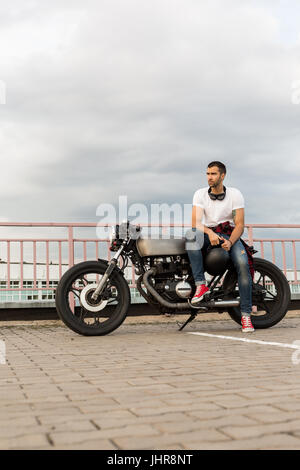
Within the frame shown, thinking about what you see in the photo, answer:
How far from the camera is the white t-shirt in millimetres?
6566

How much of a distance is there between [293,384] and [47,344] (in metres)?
3.10

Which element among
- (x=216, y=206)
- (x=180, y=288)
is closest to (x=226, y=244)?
(x=216, y=206)

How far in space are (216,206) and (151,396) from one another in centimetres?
389

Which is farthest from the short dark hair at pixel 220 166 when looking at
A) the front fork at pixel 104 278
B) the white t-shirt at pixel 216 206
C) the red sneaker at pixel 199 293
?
the front fork at pixel 104 278

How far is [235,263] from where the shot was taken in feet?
21.3

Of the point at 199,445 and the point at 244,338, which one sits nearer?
the point at 199,445

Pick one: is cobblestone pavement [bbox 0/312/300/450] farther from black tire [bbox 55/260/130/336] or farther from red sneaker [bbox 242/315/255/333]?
red sneaker [bbox 242/315/255/333]

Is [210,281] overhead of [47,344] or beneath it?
overhead

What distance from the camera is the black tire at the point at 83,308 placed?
6227mm

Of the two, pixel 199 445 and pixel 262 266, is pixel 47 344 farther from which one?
pixel 199 445

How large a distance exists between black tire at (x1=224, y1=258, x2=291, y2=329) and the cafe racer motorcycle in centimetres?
44

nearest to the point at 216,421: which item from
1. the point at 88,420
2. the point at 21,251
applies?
the point at 88,420

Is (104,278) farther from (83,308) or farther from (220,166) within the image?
(220,166)
